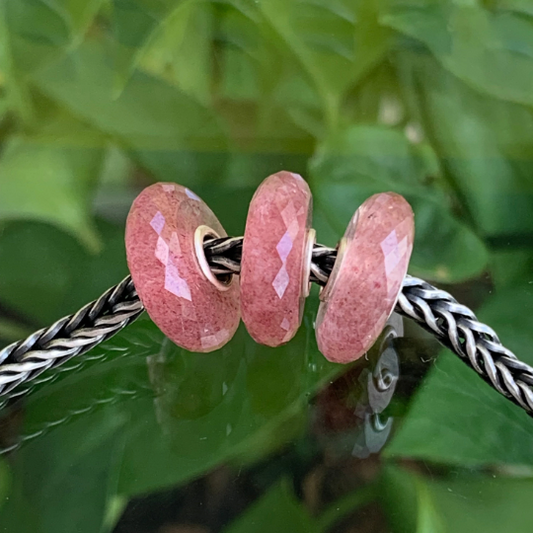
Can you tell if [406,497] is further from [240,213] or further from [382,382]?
[240,213]

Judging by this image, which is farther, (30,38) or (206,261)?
(30,38)

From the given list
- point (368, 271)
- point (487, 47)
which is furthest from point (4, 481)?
point (487, 47)

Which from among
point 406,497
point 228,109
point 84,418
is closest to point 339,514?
point 406,497

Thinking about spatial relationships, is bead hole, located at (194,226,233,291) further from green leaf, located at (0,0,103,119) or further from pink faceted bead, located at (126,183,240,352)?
green leaf, located at (0,0,103,119)

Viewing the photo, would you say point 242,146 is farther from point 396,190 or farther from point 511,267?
point 511,267

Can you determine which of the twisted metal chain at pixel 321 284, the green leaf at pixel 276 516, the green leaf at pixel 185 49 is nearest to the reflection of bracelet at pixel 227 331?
the twisted metal chain at pixel 321 284

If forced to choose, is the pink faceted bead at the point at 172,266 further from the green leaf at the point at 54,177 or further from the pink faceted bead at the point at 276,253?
the green leaf at the point at 54,177

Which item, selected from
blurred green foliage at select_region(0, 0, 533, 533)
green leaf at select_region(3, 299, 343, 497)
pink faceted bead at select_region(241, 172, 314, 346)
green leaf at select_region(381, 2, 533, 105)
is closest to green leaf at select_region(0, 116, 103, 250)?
blurred green foliage at select_region(0, 0, 533, 533)
